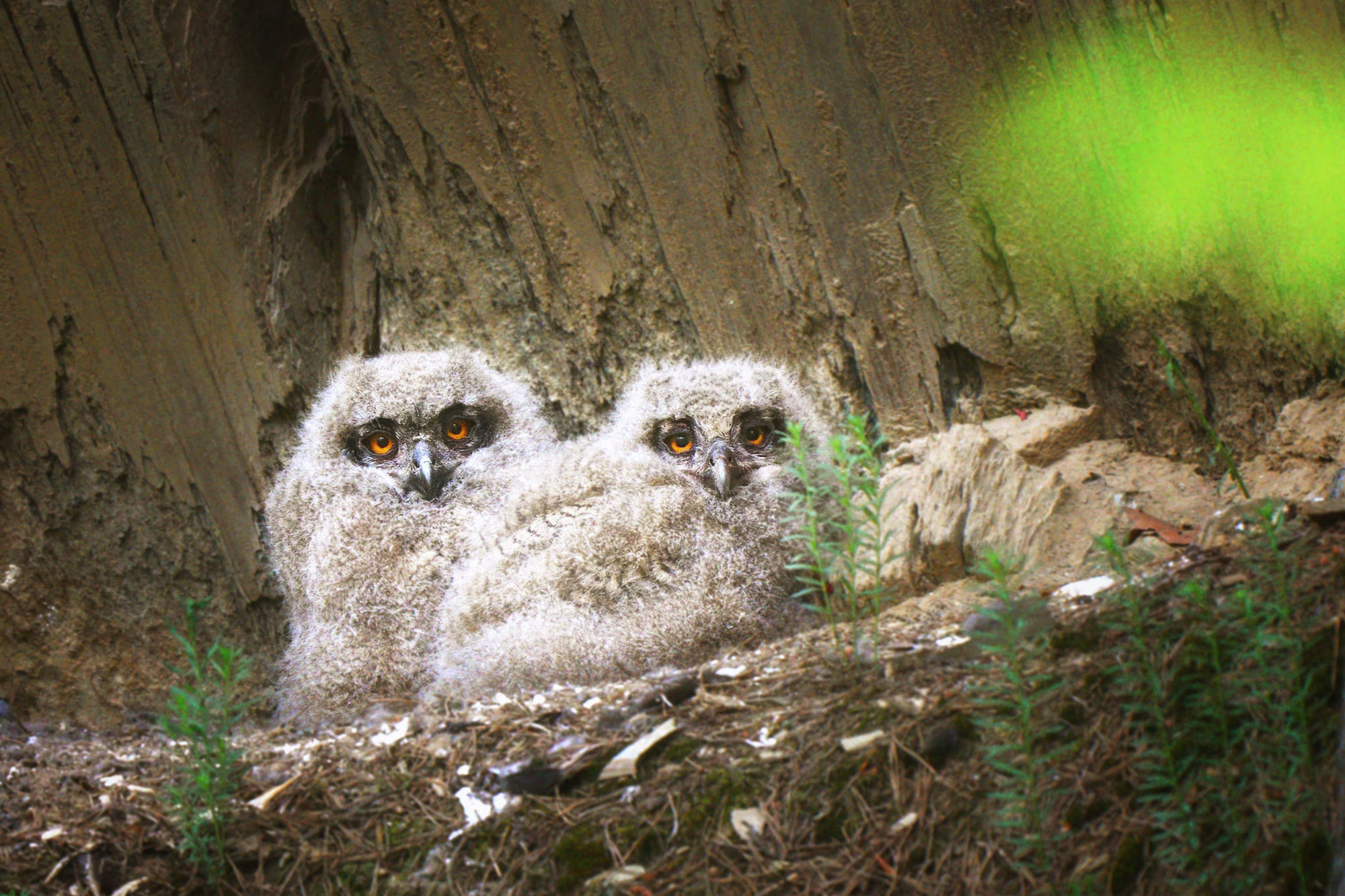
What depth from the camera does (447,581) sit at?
13.5 ft

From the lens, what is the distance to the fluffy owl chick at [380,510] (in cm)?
400

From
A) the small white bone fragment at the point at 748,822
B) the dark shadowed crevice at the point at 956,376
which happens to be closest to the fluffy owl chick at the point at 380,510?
the dark shadowed crevice at the point at 956,376

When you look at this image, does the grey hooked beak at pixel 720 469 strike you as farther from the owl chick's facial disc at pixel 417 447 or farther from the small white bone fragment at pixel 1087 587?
the small white bone fragment at pixel 1087 587

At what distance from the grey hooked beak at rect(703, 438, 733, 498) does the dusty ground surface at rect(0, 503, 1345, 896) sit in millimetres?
1097

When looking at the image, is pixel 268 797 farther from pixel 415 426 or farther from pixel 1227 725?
pixel 415 426

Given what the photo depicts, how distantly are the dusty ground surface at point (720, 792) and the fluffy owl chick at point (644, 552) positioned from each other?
27.9 inches

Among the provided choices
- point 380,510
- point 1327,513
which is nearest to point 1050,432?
point 1327,513

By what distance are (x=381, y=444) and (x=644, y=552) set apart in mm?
1403

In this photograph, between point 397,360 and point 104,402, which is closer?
point 397,360

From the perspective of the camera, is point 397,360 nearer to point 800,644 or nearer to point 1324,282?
point 800,644

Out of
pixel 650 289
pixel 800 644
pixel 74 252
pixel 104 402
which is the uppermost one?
pixel 74 252

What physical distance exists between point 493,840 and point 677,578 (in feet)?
5.06

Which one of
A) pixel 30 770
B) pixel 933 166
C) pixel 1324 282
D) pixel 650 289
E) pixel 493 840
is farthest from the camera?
pixel 650 289

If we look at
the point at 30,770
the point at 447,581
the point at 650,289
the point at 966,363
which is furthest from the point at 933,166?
the point at 30,770
